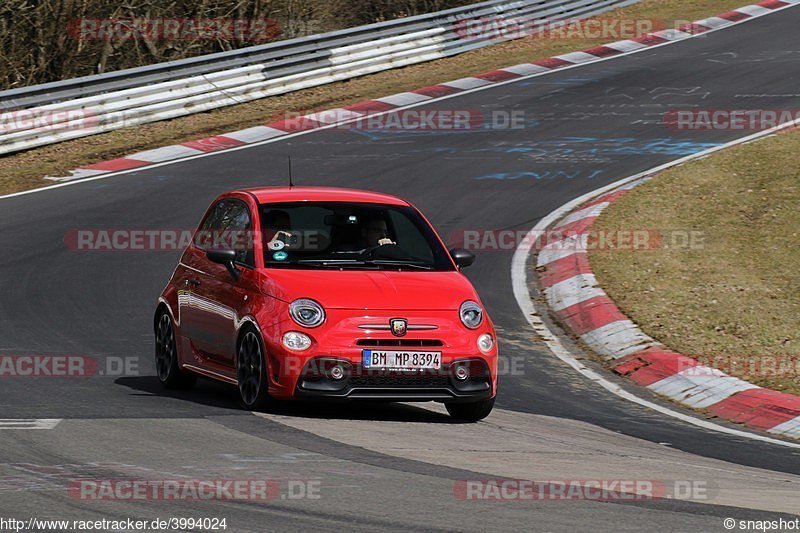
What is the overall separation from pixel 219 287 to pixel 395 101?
15.1 metres

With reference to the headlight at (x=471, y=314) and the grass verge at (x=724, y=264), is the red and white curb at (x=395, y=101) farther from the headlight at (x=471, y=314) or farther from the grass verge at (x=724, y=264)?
the headlight at (x=471, y=314)

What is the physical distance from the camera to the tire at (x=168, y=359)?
1023cm

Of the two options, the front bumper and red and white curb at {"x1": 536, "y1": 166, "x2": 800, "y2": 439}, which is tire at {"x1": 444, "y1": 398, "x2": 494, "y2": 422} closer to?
the front bumper

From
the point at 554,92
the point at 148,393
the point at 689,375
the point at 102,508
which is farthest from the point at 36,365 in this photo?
the point at 554,92

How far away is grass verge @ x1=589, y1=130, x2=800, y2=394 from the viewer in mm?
11914

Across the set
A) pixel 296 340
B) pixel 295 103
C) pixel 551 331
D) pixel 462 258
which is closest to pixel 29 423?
pixel 296 340

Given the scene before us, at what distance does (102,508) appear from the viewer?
6.13 metres

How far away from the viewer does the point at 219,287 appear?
A: 9.72 m

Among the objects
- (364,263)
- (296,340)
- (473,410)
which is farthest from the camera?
(364,263)

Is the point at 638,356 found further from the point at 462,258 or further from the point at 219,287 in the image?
the point at 219,287

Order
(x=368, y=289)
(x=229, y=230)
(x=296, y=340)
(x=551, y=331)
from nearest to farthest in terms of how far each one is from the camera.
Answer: (x=296, y=340) → (x=368, y=289) → (x=229, y=230) → (x=551, y=331)

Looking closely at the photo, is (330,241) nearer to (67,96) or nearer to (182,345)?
(182,345)

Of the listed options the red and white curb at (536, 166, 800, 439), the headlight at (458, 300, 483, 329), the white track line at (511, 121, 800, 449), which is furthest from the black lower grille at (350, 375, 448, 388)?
the red and white curb at (536, 166, 800, 439)

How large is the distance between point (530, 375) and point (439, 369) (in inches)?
100
